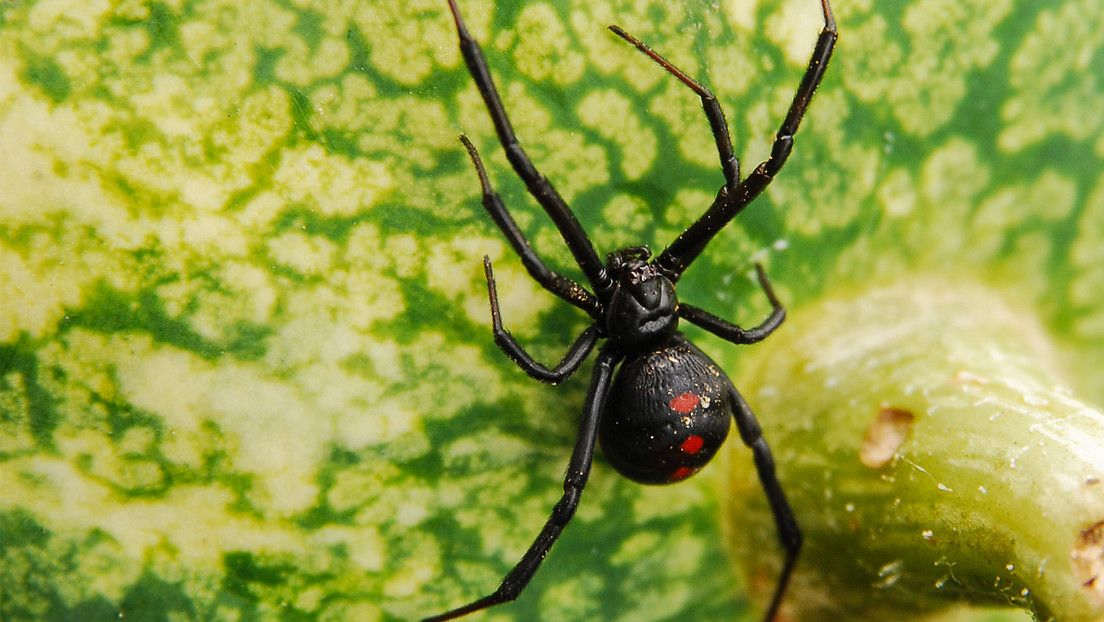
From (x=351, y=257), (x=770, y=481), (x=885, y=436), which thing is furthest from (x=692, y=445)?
(x=351, y=257)

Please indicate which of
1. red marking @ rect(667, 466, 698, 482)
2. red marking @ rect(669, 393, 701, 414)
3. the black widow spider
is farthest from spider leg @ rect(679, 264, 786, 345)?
red marking @ rect(667, 466, 698, 482)

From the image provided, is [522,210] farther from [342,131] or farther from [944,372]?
[944,372]

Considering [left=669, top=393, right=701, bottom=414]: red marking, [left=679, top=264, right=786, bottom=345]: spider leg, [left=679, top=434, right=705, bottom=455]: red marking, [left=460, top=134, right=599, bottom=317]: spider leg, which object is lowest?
[left=679, top=434, right=705, bottom=455]: red marking

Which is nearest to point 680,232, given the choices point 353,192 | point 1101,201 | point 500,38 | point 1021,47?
point 500,38

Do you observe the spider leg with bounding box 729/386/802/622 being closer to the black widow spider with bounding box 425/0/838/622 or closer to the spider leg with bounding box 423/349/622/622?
the black widow spider with bounding box 425/0/838/622

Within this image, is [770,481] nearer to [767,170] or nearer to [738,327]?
[738,327]

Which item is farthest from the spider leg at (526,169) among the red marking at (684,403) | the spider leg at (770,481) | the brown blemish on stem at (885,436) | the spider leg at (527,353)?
the brown blemish on stem at (885,436)

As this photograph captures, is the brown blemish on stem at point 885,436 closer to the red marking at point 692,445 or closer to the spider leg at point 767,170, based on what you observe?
the red marking at point 692,445

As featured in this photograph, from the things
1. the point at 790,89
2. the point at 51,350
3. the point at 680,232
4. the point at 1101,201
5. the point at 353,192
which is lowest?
the point at 51,350
